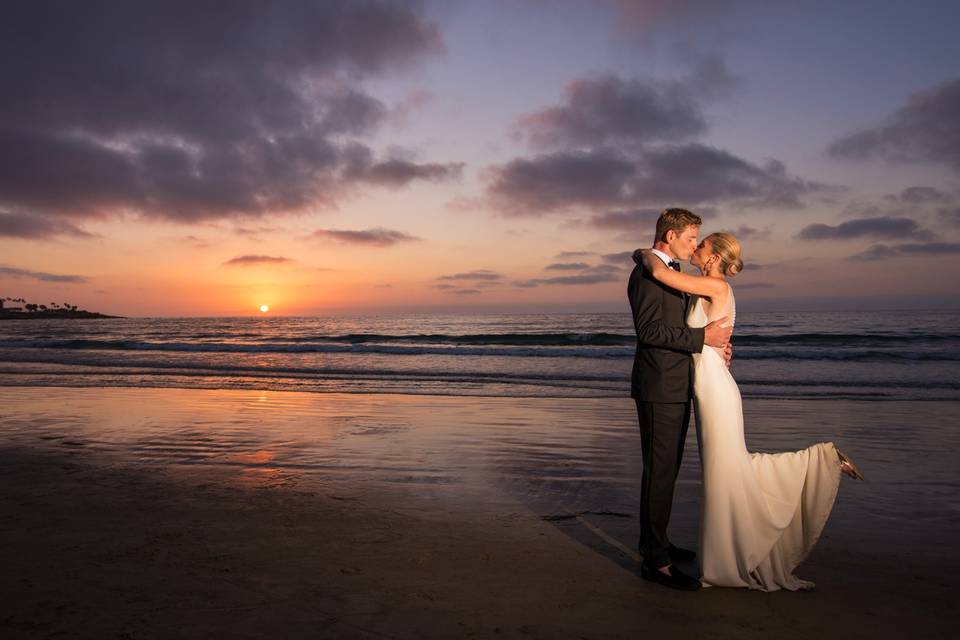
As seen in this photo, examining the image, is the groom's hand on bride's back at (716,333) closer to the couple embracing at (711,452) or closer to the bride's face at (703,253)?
the couple embracing at (711,452)

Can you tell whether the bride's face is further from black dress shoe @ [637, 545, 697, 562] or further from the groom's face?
black dress shoe @ [637, 545, 697, 562]

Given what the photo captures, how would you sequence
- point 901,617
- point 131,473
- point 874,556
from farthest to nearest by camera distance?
point 131,473 < point 874,556 < point 901,617

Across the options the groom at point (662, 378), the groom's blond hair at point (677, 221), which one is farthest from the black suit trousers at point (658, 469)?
the groom's blond hair at point (677, 221)

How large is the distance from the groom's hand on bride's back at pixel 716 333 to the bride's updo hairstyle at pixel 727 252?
1.06ft

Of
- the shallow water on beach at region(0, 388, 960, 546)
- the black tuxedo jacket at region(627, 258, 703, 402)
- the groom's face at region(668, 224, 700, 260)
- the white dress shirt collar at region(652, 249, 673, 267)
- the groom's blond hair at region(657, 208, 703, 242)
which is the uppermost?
the groom's blond hair at region(657, 208, 703, 242)

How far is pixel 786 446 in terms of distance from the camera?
7.96 metres

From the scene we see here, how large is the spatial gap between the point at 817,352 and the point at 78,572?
26386 millimetres

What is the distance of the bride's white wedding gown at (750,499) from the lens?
3574 millimetres

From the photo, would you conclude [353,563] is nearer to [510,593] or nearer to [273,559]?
[273,559]

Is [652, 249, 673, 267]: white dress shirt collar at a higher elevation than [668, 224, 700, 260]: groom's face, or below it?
below

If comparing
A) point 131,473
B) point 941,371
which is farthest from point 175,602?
point 941,371

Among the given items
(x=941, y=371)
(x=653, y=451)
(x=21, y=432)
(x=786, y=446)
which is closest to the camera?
(x=653, y=451)

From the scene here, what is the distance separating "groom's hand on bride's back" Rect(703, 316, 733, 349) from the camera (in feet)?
12.2

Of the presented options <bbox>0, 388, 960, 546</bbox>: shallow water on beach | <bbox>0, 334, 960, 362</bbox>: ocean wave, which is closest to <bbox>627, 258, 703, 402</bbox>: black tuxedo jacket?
<bbox>0, 388, 960, 546</bbox>: shallow water on beach
